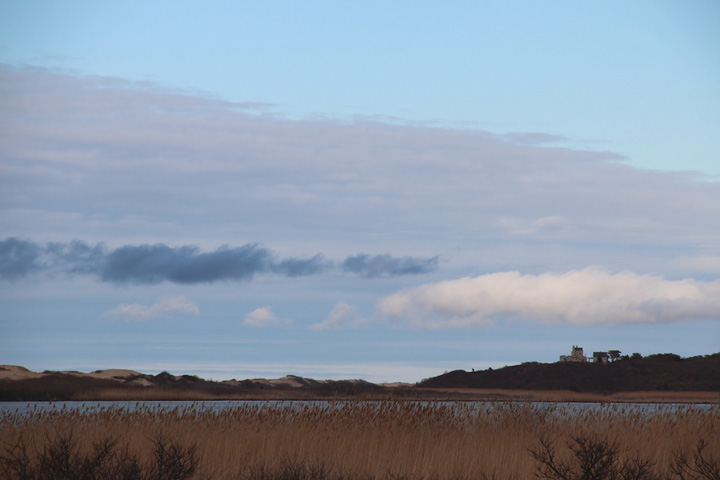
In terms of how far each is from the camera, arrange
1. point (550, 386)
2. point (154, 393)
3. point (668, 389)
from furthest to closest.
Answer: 1. point (550, 386)
2. point (668, 389)
3. point (154, 393)

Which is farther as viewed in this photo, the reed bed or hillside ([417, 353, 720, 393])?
hillside ([417, 353, 720, 393])

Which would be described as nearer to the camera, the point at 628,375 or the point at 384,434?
the point at 384,434

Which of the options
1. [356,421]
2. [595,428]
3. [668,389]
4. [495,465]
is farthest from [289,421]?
[668,389]

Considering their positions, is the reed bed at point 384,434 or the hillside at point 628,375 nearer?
the reed bed at point 384,434

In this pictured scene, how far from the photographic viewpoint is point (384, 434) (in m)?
19.9

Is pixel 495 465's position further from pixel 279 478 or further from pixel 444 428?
pixel 279 478

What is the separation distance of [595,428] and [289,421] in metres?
8.11

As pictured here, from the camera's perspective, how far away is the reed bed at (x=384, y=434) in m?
16.3

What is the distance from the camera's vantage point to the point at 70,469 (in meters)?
10.6

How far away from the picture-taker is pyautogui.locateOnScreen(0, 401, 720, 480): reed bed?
1634 centimetres

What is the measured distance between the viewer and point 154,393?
260 feet

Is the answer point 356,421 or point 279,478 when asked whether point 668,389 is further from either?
point 279,478

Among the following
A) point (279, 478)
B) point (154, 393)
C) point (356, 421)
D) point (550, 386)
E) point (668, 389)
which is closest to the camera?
point (279, 478)

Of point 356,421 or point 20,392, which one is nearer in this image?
point 356,421
